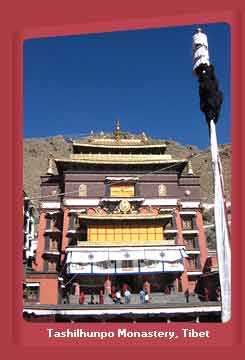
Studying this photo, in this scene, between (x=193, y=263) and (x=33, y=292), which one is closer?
(x=33, y=292)

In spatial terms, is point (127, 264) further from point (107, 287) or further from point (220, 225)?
point (220, 225)

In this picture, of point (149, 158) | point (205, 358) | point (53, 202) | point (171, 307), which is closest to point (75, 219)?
point (53, 202)

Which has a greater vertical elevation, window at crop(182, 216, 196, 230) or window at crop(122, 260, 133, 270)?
window at crop(182, 216, 196, 230)

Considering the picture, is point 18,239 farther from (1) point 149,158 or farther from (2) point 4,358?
(1) point 149,158

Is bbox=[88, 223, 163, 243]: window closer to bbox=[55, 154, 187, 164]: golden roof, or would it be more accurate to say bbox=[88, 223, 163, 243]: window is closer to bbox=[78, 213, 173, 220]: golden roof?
bbox=[78, 213, 173, 220]: golden roof

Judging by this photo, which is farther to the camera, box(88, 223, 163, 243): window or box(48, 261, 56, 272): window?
box(48, 261, 56, 272): window

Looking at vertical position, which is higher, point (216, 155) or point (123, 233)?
point (216, 155)

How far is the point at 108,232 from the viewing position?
779 inches

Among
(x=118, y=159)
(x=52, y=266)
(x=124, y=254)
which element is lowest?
(x=52, y=266)

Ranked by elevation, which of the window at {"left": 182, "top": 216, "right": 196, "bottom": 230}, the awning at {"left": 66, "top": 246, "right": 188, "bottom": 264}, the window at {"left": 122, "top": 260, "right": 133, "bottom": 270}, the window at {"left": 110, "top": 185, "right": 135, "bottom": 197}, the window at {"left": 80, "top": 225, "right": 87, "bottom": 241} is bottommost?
the window at {"left": 122, "top": 260, "right": 133, "bottom": 270}

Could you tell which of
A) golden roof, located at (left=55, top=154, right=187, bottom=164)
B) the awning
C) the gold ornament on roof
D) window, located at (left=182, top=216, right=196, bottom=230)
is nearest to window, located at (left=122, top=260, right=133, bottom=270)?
the awning

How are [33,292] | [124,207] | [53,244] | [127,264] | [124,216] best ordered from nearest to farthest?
[33,292], [127,264], [124,216], [124,207], [53,244]

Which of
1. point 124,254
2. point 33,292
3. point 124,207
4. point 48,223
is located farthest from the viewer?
point 48,223

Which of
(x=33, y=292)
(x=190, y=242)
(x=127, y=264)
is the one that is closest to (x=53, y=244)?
(x=127, y=264)
